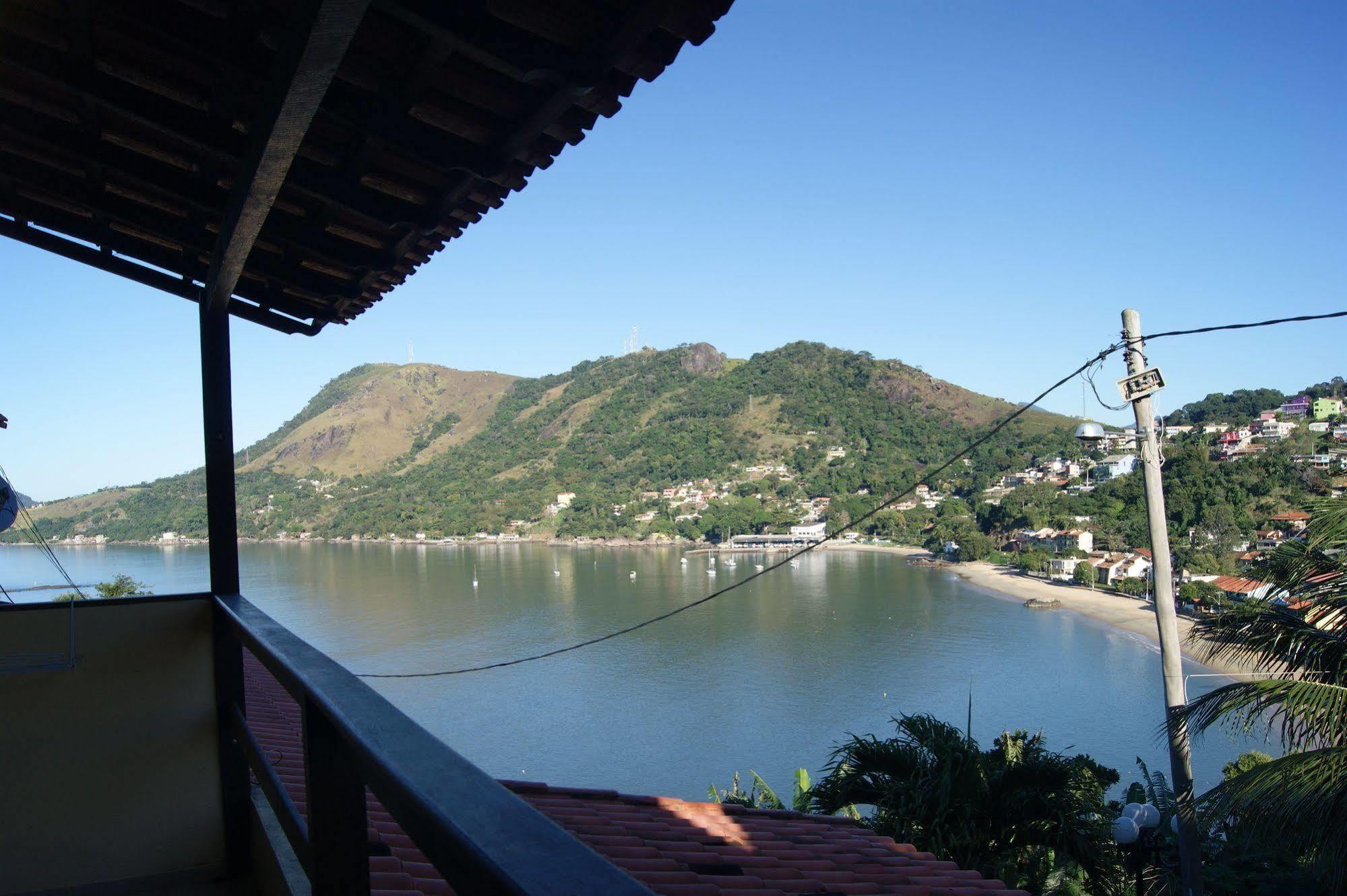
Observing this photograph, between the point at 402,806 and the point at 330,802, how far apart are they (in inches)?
9.6

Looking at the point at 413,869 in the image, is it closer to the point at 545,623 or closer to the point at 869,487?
the point at 545,623

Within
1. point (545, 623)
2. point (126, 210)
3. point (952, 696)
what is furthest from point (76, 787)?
point (545, 623)

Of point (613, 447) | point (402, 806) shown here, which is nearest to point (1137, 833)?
point (402, 806)

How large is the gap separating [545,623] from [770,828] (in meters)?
26.1

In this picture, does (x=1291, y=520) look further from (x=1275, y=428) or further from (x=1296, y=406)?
(x=1296, y=406)

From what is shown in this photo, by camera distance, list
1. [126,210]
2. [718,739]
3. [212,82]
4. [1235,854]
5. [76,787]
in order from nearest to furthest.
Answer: [212,82] → [76,787] → [126,210] → [1235,854] → [718,739]

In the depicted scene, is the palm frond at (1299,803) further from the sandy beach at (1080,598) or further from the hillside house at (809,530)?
the hillside house at (809,530)

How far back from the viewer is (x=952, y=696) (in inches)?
746

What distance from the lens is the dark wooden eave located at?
3.69ft

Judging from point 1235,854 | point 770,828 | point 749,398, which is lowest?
point 1235,854

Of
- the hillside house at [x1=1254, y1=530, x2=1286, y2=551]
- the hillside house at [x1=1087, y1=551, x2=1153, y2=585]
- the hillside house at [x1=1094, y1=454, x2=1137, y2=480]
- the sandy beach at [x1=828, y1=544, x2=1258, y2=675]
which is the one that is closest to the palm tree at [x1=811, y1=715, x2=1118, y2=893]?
the sandy beach at [x1=828, y1=544, x2=1258, y2=675]

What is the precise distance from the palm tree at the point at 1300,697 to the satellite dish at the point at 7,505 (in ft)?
14.6

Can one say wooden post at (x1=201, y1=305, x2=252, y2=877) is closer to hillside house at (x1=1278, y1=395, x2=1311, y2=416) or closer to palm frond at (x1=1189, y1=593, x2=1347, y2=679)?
palm frond at (x1=1189, y1=593, x2=1347, y2=679)

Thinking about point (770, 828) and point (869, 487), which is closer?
point (770, 828)
